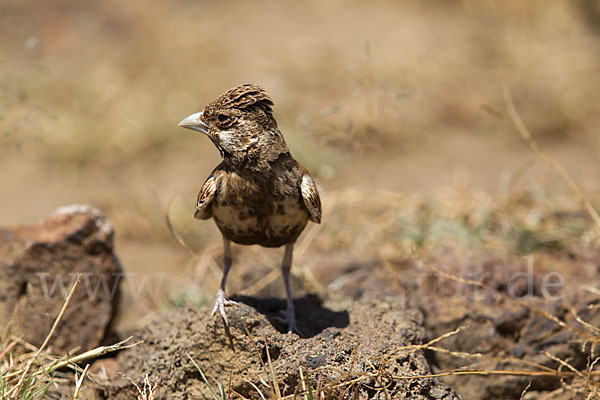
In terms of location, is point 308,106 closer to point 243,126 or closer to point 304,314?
point 304,314

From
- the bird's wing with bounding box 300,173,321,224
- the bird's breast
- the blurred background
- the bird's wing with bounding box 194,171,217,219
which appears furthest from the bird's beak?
the blurred background

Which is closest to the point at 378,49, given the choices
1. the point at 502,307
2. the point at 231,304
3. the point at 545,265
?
the point at 545,265

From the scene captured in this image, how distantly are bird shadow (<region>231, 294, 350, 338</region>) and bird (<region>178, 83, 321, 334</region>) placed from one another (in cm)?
41

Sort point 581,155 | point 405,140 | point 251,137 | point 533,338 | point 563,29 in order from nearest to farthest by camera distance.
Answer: point 251,137, point 533,338, point 581,155, point 405,140, point 563,29

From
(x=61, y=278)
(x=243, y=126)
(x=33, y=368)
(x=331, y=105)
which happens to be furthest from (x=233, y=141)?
(x=331, y=105)

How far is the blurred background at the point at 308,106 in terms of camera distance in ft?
22.7

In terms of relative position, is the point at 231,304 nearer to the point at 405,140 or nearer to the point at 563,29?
the point at 405,140

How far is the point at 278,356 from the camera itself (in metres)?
3.55

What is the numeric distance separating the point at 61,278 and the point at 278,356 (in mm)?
1753

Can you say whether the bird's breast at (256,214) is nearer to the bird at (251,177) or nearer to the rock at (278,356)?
the bird at (251,177)

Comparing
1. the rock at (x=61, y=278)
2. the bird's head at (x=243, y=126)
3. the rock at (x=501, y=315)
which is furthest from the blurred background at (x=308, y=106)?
the bird's head at (x=243, y=126)

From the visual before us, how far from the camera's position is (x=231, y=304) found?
12.0 feet

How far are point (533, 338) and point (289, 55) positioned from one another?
799 cm

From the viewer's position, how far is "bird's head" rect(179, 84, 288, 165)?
349 centimetres
